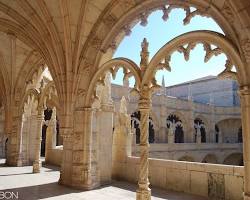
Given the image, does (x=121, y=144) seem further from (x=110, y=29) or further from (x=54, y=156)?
(x=54, y=156)

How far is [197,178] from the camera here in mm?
5109

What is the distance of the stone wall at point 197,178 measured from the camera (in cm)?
461

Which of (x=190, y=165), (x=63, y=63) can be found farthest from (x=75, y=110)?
(x=190, y=165)

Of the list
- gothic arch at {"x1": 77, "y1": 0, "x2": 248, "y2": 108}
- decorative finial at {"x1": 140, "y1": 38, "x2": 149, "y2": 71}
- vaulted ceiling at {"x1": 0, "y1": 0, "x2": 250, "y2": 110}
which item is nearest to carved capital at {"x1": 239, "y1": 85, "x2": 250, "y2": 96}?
gothic arch at {"x1": 77, "y1": 0, "x2": 248, "y2": 108}

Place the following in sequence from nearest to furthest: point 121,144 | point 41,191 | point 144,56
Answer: point 144,56 < point 41,191 < point 121,144

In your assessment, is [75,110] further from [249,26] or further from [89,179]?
[249,26]

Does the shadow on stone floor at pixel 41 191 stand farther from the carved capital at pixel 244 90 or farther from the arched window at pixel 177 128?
the arched window at pixel 177 128

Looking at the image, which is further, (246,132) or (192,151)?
(192,151)

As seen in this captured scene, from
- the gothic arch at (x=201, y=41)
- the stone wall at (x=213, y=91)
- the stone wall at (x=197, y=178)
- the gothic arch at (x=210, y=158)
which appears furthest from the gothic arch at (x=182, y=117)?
the gothic arch at (x=201, y=41)

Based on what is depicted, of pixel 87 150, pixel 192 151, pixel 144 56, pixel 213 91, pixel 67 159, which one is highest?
pixel 213 91

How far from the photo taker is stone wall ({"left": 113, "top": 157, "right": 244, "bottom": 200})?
4.61 metres

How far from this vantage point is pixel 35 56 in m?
8.42

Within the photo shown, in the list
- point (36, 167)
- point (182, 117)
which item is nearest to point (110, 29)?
point (36, 167)

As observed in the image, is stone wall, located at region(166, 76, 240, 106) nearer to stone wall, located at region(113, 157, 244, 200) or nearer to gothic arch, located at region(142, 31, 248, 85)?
stone wall, located at region(113, 157, 244, 200)
